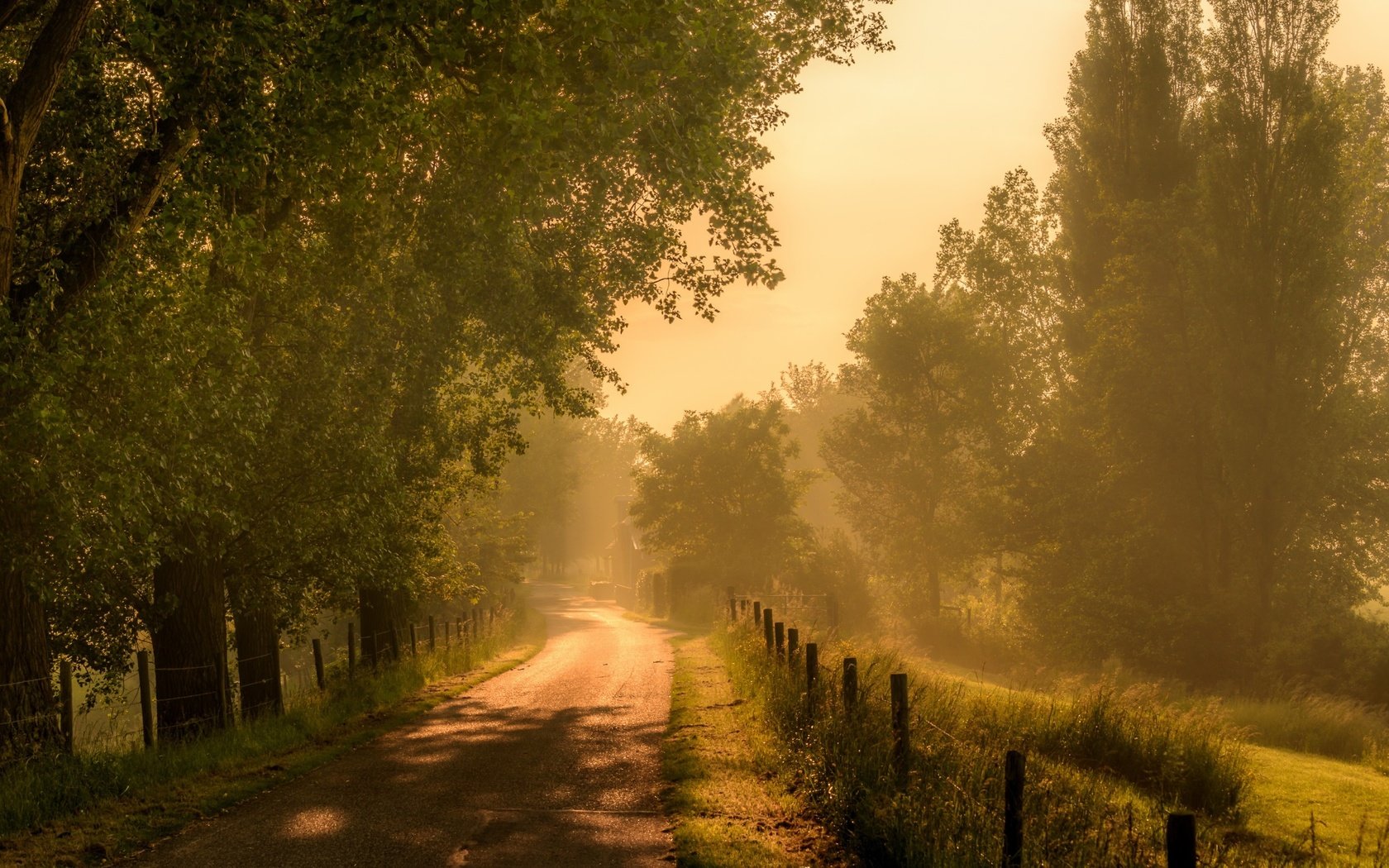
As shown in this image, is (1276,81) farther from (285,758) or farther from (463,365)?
(285,758)

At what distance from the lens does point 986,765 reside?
389 inches

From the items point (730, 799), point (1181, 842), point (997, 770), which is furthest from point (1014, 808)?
point (730, 799)

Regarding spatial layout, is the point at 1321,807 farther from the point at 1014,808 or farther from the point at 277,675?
the point at 277,675

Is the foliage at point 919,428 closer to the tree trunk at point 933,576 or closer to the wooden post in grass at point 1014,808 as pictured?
the tree trunk at point 933,576

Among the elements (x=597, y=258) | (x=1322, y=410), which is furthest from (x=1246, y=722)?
(x=597, y=258)

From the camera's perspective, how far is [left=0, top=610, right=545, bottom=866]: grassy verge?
947cm

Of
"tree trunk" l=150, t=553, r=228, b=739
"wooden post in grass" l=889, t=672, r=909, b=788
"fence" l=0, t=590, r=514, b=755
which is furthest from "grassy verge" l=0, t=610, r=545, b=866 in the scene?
"wooden post in grass" l=889, t=672, r=909, b=788

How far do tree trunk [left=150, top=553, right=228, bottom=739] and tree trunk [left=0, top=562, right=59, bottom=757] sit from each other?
2.92 m

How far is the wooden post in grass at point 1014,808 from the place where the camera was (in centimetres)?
725

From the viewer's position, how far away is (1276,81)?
103 ft

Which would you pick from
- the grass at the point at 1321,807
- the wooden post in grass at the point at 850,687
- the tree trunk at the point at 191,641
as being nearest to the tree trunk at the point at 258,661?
the tree trunk at the point at 191,641

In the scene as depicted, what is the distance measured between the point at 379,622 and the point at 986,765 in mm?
17333

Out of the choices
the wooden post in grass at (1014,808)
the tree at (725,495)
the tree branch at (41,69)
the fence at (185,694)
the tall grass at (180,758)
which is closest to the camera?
the wooden post in grass at (1014,808)

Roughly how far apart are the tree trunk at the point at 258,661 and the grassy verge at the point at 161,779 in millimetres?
489
